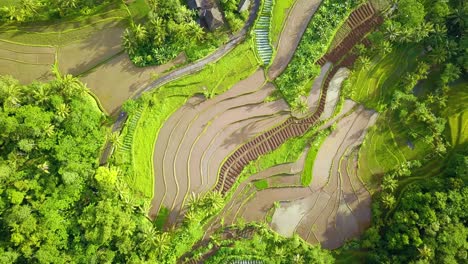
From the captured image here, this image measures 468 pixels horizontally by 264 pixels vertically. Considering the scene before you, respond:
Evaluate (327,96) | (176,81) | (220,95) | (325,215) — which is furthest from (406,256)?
(176,81)

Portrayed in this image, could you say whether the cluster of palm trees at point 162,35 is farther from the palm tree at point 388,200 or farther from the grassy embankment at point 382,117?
the palm tree at point 388,200

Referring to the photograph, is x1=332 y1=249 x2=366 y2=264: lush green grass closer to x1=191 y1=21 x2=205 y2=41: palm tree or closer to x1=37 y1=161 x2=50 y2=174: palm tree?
x1=191 y1=21 x2=205 y2=41: palm tree

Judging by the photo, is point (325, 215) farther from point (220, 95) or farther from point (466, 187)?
point (220, 95)

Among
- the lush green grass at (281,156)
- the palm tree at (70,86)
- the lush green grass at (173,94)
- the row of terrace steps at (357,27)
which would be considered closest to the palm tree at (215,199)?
the lush green grass at (281,156)

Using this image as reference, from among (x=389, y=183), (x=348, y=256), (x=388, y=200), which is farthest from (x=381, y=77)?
(x=348, y=256)

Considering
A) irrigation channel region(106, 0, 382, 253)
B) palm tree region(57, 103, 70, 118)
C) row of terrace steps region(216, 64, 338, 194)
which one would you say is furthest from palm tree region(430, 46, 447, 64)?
palm tree region(57, 103, 70, 118)

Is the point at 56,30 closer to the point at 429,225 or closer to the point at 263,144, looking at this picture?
the point at 263,144
